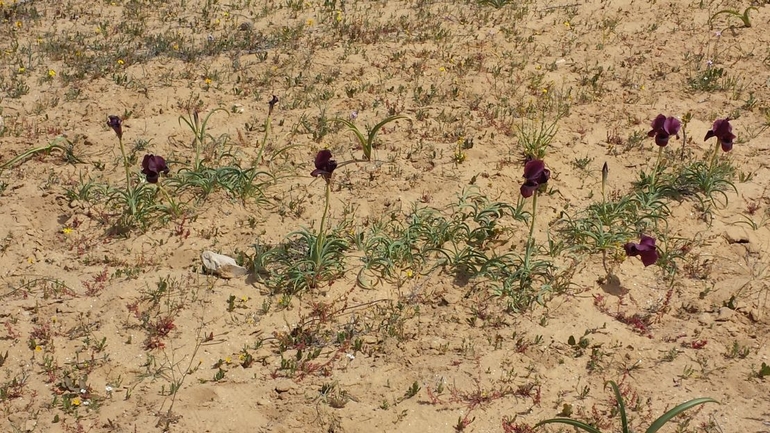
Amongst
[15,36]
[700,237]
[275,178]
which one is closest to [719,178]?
[700,237]

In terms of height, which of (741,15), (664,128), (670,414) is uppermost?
(741,15)

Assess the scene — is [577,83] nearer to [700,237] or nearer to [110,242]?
[700,237]

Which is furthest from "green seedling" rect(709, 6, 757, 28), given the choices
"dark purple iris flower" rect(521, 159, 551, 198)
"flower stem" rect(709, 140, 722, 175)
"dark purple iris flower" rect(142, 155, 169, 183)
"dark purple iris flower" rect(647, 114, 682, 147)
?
"dark purple iris flower" rect(142, 155, 169, 183)

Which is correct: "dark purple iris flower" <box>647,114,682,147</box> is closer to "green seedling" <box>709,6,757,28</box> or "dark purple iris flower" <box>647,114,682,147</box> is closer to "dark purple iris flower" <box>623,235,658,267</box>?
"dark purple iris flower" <box>623,235,658,267</box>

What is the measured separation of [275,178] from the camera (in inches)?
233

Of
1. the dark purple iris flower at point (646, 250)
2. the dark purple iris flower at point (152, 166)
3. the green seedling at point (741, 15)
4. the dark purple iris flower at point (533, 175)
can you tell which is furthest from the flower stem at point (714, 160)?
the dark purple iris flower at point (152, 166)

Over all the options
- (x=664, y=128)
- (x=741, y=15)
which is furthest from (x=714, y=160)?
(x=741, y=15)

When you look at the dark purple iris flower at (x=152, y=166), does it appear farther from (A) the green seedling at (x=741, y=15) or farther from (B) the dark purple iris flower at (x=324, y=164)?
(A) the green seedling at (x=741, y=15)

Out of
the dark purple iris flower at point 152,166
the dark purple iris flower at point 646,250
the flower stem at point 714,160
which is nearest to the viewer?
the dark purple iris flower at point 646,250

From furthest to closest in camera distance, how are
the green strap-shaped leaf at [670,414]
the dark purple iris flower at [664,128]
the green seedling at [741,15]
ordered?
the green seedling at [741,15], the dark purple iris flower at [664,128], the green strap-shaped leaf at [670,414]

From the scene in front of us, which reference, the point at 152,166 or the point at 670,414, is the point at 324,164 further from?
the point at 670,414

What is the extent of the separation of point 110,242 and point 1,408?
5.02 ft

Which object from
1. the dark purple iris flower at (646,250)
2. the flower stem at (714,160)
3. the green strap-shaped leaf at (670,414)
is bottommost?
the green strap-shaped leaf at (670,414)

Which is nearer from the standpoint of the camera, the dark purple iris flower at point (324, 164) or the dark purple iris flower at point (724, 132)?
the dark purple iris flower at point (324, 164)
